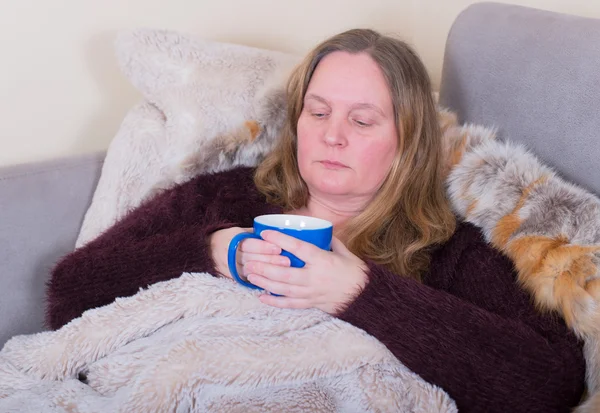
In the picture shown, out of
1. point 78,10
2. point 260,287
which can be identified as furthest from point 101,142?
point 260,287

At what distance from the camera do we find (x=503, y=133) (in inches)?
59.7

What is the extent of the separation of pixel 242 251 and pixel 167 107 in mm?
535

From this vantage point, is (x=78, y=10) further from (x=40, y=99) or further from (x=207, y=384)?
(x=207, y=384)

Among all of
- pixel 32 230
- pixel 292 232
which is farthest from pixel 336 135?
pixel 32 230

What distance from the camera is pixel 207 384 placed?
107cm

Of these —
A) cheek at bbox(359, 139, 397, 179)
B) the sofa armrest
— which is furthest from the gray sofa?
cheek at bbox(359, 139, 397, 179)

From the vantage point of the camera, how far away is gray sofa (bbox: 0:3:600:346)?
1329 mm

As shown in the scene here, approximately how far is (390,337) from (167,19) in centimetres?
111

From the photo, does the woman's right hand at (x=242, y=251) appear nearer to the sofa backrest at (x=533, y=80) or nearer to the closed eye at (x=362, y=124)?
the closed eye at (x=362, y=124)

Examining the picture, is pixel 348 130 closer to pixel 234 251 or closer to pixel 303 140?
pixel 303 140

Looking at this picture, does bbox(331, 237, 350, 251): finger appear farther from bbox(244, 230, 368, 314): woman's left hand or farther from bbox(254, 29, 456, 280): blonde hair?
bbox(254, 29, 456, 280): blonde hair

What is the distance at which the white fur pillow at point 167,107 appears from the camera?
1.52 meters

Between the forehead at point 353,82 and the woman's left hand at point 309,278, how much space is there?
1.21ft

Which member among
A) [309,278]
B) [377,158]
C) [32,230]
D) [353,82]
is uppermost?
[353,82]
